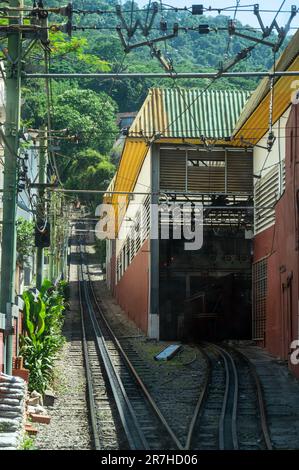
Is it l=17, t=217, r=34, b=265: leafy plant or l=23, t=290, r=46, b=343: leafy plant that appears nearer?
l=23, t=290, r=46, b=343: leafy plant

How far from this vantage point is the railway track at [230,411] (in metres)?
11.8

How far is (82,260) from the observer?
303 feet

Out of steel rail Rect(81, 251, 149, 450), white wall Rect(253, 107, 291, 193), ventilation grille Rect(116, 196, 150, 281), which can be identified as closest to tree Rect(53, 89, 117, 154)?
ventilation grille Rect(116, 196, 150, 281)

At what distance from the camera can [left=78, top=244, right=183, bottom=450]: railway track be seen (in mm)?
11812

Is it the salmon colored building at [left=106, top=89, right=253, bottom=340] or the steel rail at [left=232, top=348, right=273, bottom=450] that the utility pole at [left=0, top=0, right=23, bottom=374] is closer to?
the steel rail at [left=232, top=348, right=273, bottom=450]

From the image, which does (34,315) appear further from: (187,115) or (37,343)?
(187,115)

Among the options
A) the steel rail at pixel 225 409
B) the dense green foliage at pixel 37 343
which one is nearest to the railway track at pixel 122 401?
the steel rail at pixel 225 409

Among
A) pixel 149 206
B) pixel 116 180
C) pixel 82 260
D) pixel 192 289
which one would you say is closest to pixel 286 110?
pixel 149 206

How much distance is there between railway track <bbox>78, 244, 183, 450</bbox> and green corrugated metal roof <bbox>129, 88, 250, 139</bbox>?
7670mm

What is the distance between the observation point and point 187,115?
1126 inches

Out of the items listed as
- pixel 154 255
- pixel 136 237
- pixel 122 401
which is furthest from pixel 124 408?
pixel 136 237

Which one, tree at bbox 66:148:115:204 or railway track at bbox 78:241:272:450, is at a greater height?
tree at bbox 66:148:115:204

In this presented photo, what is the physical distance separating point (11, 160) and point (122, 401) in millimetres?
5119

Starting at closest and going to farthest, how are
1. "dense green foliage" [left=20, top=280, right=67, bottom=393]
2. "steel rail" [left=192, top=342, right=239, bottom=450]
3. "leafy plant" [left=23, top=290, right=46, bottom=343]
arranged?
1. "steel rail" [left=192, top=342, right=239, bottom=450]
2. "dense green foliage" [left=20, top=280, right=67, bottom=393]
3. "leafy plant" [left=23, top=290, right=46, bottom=343]
